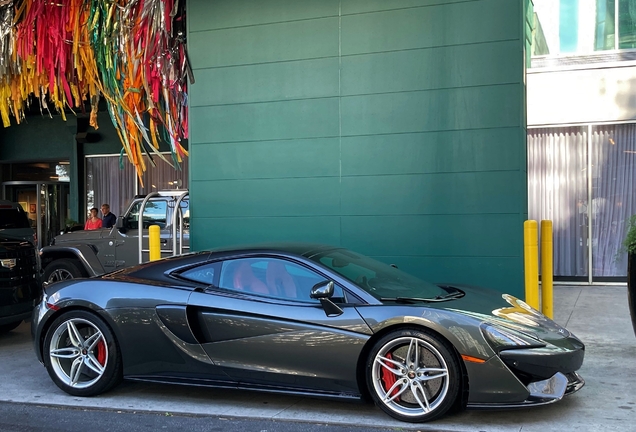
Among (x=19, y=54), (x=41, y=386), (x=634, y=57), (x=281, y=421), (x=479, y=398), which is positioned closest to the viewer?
(x=479, y=398)

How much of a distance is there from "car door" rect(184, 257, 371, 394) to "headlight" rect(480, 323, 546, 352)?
0.83m

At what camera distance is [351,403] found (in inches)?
200

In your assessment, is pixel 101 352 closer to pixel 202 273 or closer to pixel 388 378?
pixel 202 273

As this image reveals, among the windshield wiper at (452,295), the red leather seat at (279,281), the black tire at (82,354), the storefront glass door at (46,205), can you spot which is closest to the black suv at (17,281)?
the black tire at (82,354)

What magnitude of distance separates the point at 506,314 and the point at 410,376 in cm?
92

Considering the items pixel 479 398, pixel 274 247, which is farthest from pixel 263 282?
pixel 479 398

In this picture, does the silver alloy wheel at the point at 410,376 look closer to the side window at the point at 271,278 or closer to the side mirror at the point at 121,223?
the side window at the point at 271,278

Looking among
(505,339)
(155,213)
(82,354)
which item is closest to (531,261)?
(505,339)

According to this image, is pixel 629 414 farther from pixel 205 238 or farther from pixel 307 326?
pixel 205 238

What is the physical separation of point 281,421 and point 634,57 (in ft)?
34.4

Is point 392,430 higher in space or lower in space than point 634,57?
lower

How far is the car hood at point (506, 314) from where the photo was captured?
4.76m

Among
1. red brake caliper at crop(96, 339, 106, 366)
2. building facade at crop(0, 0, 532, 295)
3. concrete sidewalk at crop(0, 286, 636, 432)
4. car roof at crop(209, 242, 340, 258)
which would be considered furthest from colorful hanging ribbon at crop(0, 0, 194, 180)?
red brake caliper at crop(96, 339, 106, 366)

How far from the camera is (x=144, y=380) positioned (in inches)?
211
